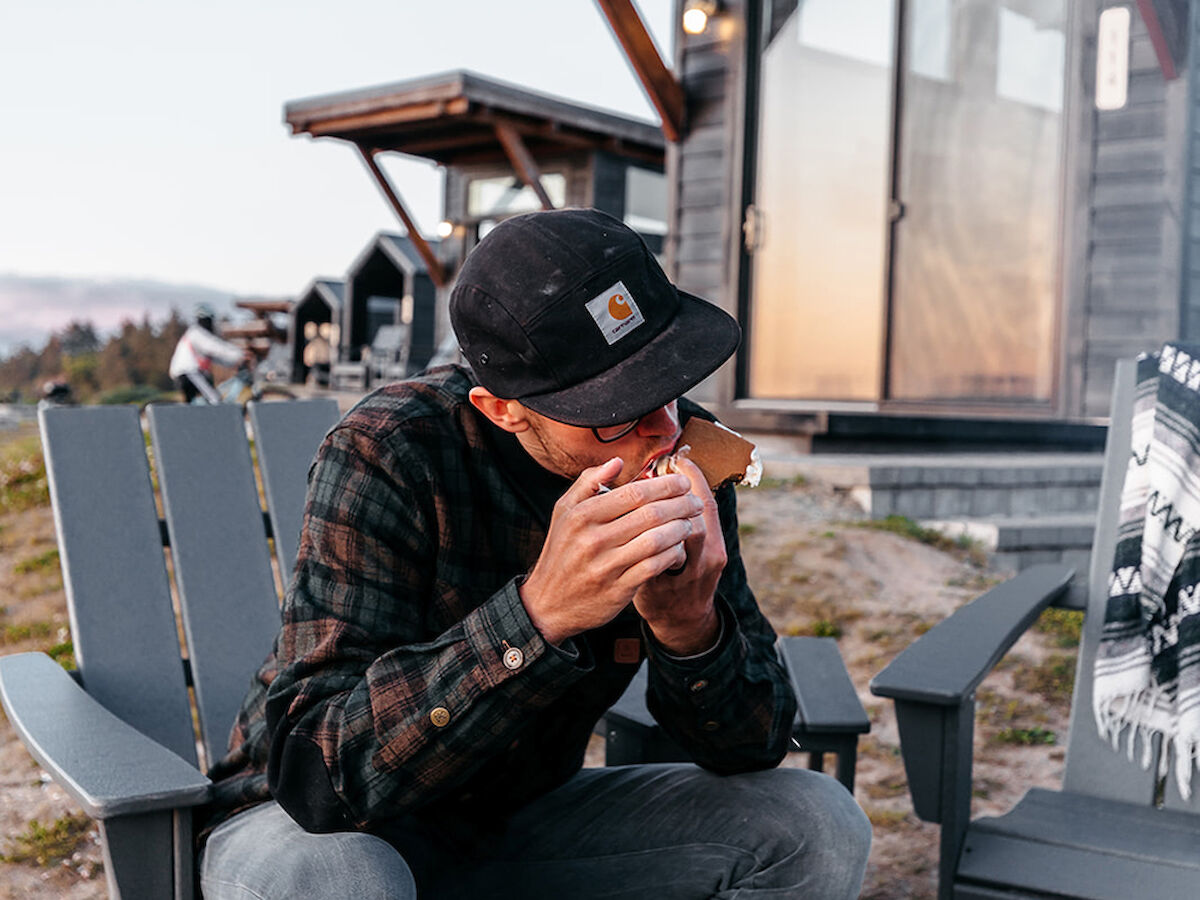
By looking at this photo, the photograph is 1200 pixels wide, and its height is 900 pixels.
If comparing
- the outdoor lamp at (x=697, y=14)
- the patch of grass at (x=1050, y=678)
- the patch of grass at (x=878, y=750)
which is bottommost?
the patch of grass at (x=878, y=750)

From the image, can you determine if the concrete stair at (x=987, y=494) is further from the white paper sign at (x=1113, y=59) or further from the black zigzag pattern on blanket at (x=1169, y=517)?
the black zigzag pattern on blanket at (x=1169, y=517)

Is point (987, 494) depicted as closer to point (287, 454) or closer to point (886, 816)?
point (886, 816)

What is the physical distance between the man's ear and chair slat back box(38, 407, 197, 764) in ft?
2.78

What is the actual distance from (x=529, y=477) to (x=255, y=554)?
2.82 ft

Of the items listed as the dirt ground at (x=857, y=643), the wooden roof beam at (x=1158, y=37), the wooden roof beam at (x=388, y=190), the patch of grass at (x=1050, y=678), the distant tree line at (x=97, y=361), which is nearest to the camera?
the dirt ground at (x=857, y=643)

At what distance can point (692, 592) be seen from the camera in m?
1.25

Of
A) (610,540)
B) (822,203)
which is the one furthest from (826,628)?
(822,203)

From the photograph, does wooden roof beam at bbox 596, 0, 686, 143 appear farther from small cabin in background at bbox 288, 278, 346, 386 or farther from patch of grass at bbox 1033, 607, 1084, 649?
small cabin in background at bbox 288, 278, 346, 386

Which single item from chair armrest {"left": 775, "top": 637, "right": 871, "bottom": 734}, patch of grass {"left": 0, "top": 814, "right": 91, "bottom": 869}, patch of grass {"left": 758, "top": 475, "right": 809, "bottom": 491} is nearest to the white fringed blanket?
→ chair armrest {"left": 775, "top": 637, "right": 871, "bottom": 734}

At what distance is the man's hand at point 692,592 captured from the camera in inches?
47.1

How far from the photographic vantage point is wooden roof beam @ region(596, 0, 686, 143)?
6.61m

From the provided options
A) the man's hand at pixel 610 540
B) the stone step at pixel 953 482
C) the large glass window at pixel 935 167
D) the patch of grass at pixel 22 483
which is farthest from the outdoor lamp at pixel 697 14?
the man's hand at pixel 610 540

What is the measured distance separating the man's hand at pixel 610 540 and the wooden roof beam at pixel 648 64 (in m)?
6.06

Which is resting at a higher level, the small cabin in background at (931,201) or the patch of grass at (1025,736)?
the small cabin in background at (931,201)
